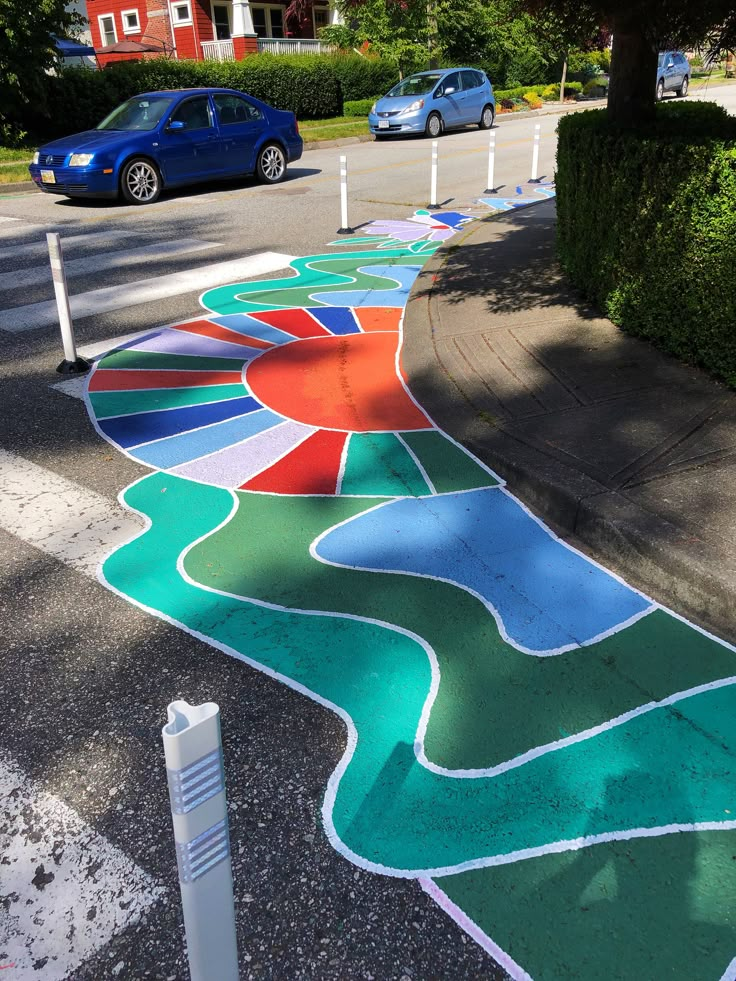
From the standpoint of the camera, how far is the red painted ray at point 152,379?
6855mm

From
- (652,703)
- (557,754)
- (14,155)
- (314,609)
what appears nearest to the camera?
(557,754)

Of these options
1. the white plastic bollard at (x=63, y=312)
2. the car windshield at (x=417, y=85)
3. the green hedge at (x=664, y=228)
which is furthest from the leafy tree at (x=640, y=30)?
the car windshield at (x=417, y=85)

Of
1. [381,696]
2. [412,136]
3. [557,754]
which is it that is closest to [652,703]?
[557,754]

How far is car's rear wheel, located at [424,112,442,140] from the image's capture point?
25.4 metres

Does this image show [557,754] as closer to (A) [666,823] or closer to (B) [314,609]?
(A) [666,823]

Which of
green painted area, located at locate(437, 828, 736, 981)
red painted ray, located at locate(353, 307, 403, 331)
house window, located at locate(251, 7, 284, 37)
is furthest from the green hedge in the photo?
house window, located at locate(251, 7, 284, 37)

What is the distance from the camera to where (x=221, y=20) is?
42156 millimetres

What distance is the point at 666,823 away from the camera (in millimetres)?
2779

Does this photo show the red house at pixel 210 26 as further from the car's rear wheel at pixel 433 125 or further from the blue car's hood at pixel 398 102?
the car's rear wheel at pixel 433 125

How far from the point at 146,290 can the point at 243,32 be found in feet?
110

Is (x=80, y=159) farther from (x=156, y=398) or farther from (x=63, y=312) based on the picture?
(x=156, y=398)

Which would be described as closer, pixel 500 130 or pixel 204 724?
pixel 204 724

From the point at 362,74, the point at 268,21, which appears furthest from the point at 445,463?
the point at 268,21

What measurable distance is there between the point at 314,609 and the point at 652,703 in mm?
1459
